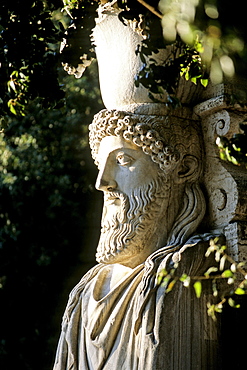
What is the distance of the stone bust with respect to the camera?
13.9 feet

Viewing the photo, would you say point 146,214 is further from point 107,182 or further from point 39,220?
point 39,220

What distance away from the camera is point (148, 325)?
4156 mm

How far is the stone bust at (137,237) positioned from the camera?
425 centimetres

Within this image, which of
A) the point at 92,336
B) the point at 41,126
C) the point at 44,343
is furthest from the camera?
the point at 41,126

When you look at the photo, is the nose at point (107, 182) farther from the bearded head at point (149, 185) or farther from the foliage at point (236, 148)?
the foliage at point (236, 148)

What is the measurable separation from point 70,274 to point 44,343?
0.86 m

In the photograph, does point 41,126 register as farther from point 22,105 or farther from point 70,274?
point 22,105

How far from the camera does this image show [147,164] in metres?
4.57

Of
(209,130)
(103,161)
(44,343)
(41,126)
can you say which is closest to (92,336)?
(103,161)

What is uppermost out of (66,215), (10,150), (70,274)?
(10,150)

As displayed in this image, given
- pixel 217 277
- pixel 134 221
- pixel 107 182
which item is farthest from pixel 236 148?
pixel 107 182

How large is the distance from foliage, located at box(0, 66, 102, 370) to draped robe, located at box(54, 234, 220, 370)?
514cm

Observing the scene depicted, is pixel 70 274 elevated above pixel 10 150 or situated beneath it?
situated beneath

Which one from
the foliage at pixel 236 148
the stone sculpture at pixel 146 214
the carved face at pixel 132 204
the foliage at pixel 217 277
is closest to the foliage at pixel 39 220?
the stone sculpture at pixel 146 214
